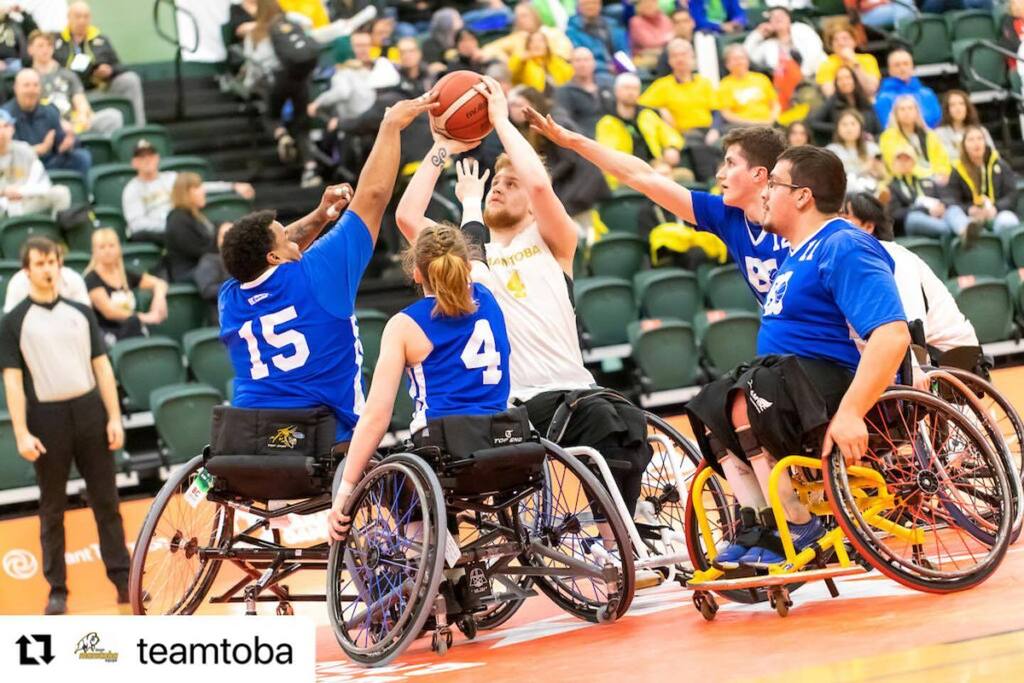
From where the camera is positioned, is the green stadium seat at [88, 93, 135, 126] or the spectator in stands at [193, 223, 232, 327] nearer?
the spectator in stands at [193, 223, 232, 327]

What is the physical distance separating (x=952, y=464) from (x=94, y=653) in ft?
8.50

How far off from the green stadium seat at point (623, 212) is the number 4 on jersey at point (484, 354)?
6.13 m

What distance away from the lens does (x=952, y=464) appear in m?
5.00

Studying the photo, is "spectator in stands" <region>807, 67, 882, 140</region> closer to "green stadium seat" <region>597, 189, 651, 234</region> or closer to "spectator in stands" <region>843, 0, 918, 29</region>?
"green stadium seat" <region>597, 189, 651, 234</region>

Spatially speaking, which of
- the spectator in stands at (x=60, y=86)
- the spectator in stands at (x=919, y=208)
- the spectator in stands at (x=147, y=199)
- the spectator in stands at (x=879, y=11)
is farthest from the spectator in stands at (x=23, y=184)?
the spectator in stands at (x=879, y=11)

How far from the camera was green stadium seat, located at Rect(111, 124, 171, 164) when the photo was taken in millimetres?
11500

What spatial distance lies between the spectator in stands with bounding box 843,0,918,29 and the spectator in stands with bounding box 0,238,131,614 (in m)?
8.65

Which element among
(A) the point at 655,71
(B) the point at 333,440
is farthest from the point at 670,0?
(B) the point at 333,440

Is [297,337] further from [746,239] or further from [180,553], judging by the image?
[746,239]

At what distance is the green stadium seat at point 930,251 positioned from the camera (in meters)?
11.2

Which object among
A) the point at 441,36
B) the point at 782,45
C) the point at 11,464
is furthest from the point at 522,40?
the point at 11,464

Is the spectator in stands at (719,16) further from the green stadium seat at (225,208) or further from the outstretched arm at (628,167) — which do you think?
the outstretched arm at (628,167)

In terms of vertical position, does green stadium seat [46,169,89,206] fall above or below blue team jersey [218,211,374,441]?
below

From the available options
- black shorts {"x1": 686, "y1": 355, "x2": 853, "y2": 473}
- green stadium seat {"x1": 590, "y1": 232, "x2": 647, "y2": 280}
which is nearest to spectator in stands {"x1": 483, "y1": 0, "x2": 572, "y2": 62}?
green stadium seat {"x1": 590, "y1": 232, "x2": 647, "y2": 280}
